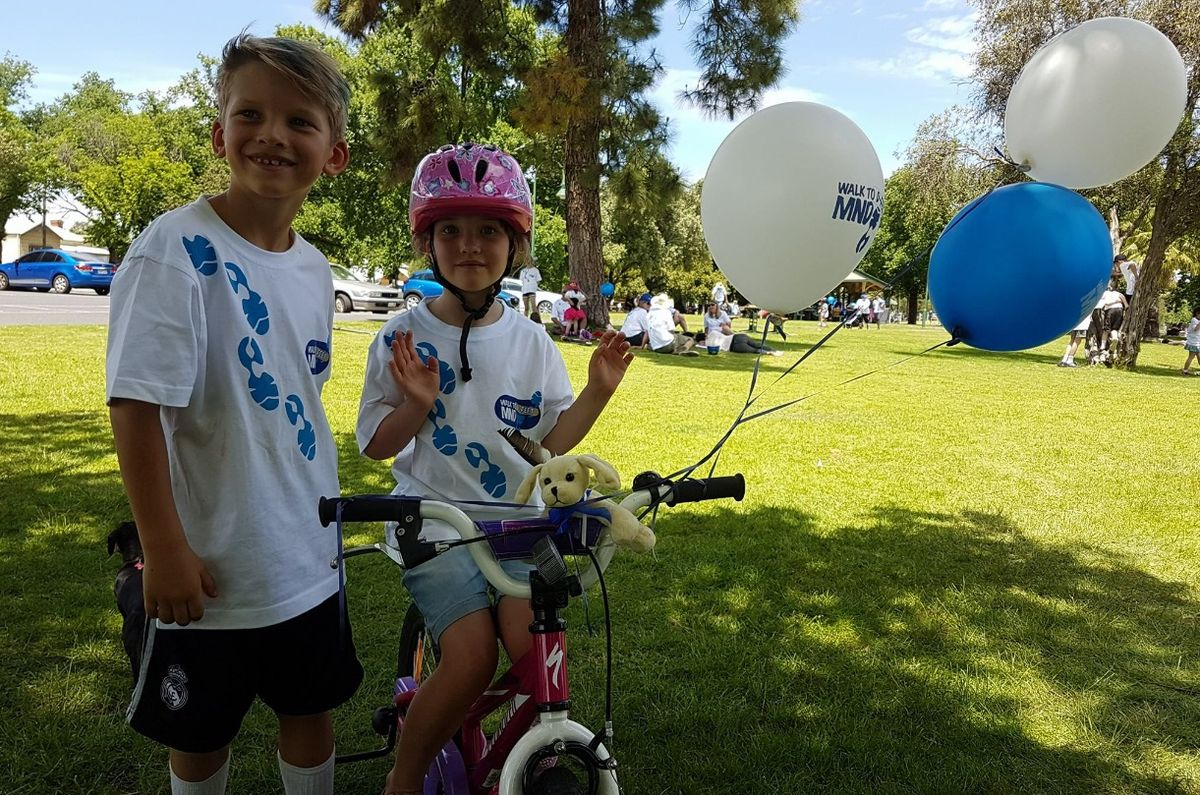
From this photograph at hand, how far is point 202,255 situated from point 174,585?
0.73 meters

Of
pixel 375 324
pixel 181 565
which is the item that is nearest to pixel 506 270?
pixel 181 565

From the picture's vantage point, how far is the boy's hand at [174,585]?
172cm

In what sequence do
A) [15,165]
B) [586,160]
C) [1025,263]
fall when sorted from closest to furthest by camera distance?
1. [1025,263]
2. [586,160]
3. [15,165]

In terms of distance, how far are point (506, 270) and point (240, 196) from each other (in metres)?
0.81

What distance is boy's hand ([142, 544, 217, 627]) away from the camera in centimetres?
172

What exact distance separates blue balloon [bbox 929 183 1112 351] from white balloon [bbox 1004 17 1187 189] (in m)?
0.15

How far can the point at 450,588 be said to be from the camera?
2.12m

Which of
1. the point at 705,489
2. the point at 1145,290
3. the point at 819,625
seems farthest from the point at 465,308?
the point at 1145,290

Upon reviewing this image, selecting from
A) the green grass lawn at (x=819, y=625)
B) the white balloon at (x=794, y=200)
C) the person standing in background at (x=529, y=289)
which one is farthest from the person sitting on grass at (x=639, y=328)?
the white balloon at (x=794, y=200)

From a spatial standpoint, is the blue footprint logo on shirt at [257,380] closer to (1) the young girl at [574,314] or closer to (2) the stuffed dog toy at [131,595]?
(2) the stuffed dog toy at [131,595]

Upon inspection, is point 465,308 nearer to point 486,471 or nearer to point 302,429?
A: point 486,471

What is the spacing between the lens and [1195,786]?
2871 mm

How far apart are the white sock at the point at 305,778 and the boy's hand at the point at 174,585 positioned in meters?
0.65

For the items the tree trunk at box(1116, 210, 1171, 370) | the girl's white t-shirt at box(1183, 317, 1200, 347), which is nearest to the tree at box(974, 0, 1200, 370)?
the tree trunk at box(1116, 210, 1171, 370)
